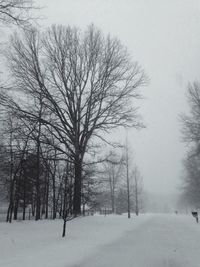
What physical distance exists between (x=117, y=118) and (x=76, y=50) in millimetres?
6358

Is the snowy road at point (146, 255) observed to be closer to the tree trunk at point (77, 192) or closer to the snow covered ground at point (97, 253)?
the snow covered ground at point (97, 253)

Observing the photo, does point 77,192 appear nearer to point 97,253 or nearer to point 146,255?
point 97,253

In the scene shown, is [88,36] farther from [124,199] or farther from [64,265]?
[124,199]

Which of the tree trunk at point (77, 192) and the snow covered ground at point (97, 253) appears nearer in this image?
the snow covered ground at point (97, 253)

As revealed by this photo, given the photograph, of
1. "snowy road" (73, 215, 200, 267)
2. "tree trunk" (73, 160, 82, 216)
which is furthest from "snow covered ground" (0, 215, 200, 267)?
"tree trunk" (73, 160, 82, 216)

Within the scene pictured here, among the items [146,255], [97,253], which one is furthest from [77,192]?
[146,255]

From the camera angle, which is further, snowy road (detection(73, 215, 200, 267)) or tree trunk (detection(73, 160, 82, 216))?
tree trunk (detection(73, 160, 82, 216))

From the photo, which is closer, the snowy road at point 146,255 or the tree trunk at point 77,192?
the snowy road at point 146,255

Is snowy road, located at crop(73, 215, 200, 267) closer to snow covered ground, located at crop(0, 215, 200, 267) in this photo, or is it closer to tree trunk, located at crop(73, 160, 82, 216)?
snow covered ground, located at crop(0, 215, 200, 267)

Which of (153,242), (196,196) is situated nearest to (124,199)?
(196,196)

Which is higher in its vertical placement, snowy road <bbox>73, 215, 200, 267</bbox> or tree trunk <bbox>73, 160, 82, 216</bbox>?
tree trunk <bbox>73, 160, 82, 216</bbox>

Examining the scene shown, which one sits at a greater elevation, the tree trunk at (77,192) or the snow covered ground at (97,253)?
the tree trunk at (77,192)

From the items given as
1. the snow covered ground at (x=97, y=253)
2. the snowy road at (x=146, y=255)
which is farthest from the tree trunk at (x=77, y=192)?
the snowy road at (x=146, y=255)

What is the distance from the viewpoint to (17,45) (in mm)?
21000
